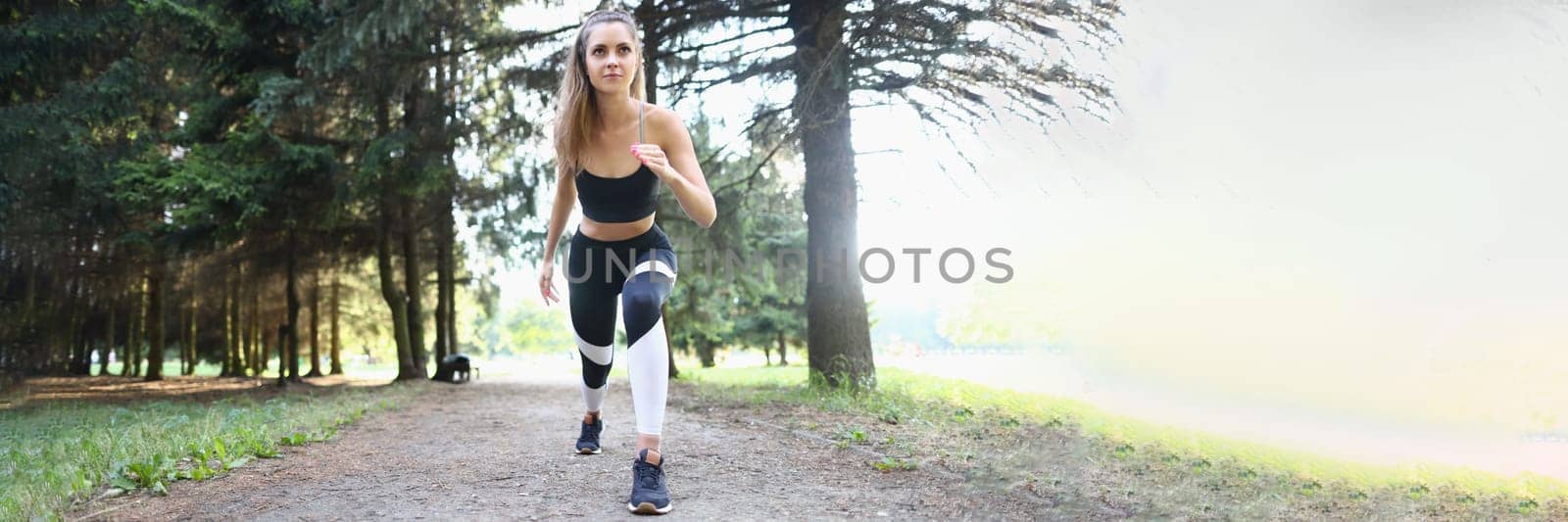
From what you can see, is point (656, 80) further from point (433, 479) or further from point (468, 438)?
point (433, 479)

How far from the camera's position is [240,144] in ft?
41.7

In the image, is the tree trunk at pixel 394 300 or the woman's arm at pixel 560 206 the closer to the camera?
the woman's arm at pixel 560 206

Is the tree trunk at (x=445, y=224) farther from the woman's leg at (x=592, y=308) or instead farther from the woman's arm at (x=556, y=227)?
the woman's leg at (x=592, y=308)

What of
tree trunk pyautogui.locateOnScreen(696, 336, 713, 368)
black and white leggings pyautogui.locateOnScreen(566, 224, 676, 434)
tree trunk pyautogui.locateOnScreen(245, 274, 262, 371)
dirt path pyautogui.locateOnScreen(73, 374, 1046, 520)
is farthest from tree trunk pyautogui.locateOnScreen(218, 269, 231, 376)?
black and white leggings pyautogui.locateOnScreen(566, 224, 676, 434)

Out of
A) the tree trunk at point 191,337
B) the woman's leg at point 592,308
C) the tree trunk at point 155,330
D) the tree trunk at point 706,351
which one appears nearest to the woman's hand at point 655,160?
the woman's leg at point 592,308

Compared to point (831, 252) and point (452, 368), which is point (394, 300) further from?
point (831, 252)

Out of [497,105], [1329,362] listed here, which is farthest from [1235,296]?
[497,105]

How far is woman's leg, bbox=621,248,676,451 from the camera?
3336 mm

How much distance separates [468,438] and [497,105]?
7750 millimetres

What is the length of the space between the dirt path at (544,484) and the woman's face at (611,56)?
167 centimetres

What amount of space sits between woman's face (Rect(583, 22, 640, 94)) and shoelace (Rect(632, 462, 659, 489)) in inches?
58.5

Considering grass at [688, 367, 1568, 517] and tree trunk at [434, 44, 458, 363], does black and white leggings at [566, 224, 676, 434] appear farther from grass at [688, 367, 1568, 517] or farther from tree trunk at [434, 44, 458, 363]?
tree trunk at [434, 44, 458, 363]

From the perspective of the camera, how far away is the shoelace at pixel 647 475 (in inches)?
123

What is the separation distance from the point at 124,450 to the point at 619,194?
3277 millimetres
